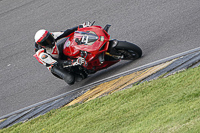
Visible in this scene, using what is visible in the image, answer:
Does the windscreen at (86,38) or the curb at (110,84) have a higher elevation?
the windscreen at (86,38)

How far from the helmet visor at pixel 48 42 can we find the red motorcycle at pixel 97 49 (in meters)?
0.38

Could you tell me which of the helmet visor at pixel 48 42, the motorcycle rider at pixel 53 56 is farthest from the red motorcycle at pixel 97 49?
the helmet visor at pixel 48 42

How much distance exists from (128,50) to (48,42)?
1.76 m

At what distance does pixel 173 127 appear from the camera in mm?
4281

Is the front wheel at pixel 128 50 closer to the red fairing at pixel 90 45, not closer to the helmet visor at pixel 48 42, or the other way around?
the red fairing at pixel 90 45

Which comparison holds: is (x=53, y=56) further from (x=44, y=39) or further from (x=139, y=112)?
(x=139, y=112)

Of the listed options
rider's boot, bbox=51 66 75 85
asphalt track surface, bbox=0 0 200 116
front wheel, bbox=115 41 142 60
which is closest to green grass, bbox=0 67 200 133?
rider's boot, bbox=51 66 75 85

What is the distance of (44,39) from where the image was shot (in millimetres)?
7879

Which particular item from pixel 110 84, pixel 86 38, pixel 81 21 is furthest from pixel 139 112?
pixel 81 21

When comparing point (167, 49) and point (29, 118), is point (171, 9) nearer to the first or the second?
point (167, 49)

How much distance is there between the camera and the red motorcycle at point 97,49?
7.87m

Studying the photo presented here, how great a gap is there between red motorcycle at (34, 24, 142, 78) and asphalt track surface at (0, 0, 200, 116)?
0.29 metres

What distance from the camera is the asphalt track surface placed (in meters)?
8.55

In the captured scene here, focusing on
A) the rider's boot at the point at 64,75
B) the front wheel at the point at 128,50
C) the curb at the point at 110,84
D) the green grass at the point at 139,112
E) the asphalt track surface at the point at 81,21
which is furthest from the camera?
the asphalt track surface at the point at 81,21
